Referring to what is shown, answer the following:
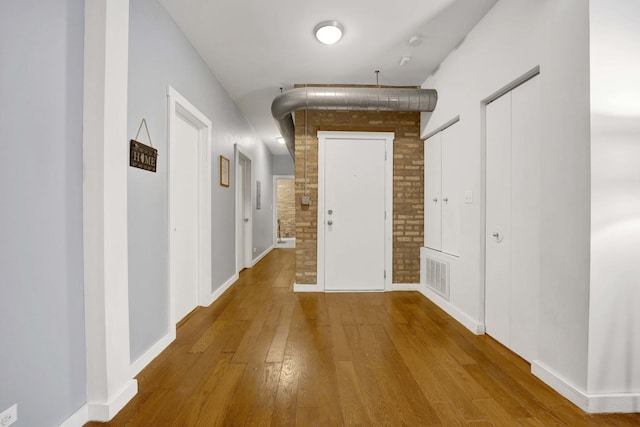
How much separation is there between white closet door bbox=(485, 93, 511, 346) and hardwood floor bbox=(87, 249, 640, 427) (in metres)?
0.25

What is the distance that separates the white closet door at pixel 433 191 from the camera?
11.7 ft

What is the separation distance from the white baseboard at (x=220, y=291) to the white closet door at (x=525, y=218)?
3052 mm

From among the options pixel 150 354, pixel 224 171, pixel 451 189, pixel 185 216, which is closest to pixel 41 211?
pixel 150 354

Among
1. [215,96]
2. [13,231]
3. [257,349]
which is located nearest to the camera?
[13,231]

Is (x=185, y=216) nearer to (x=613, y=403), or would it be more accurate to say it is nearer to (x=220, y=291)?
(x=220, y=291)

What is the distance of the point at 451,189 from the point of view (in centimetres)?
324

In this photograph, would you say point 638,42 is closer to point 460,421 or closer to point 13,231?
point 460,421

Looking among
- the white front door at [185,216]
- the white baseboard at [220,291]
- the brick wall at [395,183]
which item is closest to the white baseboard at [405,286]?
the brick wall at [395,183]

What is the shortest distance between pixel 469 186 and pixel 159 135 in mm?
2867

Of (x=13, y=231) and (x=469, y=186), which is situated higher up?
(x=469, y=186)

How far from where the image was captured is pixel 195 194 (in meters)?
3.15

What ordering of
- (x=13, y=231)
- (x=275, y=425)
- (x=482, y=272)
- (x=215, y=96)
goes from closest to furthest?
(x=13, y=231), (x=275, y=425), (x=482, y=272), (x=215, y=96)

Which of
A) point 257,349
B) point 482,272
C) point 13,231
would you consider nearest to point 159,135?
point 13,231

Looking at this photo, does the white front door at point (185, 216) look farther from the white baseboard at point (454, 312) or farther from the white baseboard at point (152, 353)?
the white baseboard at point (454, 312)
